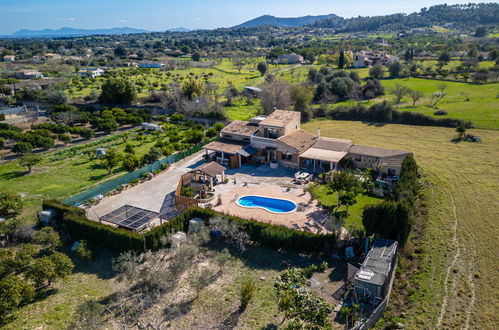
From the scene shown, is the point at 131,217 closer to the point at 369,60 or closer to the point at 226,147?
the point at 226,147

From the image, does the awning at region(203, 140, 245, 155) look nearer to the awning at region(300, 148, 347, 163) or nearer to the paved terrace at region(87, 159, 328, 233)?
the paved terrace at region(87, 159, 328, 233)

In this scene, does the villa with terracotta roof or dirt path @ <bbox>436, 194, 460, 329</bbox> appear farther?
the villa with terracotta roof

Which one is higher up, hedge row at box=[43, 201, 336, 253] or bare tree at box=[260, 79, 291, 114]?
bare tree at box=[260, 79, 291, 114]

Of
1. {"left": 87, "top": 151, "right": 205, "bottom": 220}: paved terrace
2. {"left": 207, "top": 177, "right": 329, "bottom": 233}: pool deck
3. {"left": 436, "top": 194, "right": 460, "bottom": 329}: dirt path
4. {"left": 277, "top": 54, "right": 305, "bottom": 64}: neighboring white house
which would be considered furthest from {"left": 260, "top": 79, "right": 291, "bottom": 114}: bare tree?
{"left": 277, "top": 54, "right": 305, "bottom": 64}: neighboring white house

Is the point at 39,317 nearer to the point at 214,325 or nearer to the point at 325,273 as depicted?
the point at 214,325

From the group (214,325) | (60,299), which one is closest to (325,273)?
(214,325)

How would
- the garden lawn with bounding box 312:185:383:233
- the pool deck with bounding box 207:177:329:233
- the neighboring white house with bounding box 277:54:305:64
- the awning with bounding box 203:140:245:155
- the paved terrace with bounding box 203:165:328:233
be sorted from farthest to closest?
the neighboring white house with bounding box 277:54:305:64 → the awning with bounding box 203:140:245:155 → the paved terrace with bounding box 203:165:328:233 → the pool deck with bounding box 207:177:329:233 → the garden lawn with bounding box 312:185:383:233

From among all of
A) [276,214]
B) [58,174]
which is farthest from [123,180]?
[276,214]
